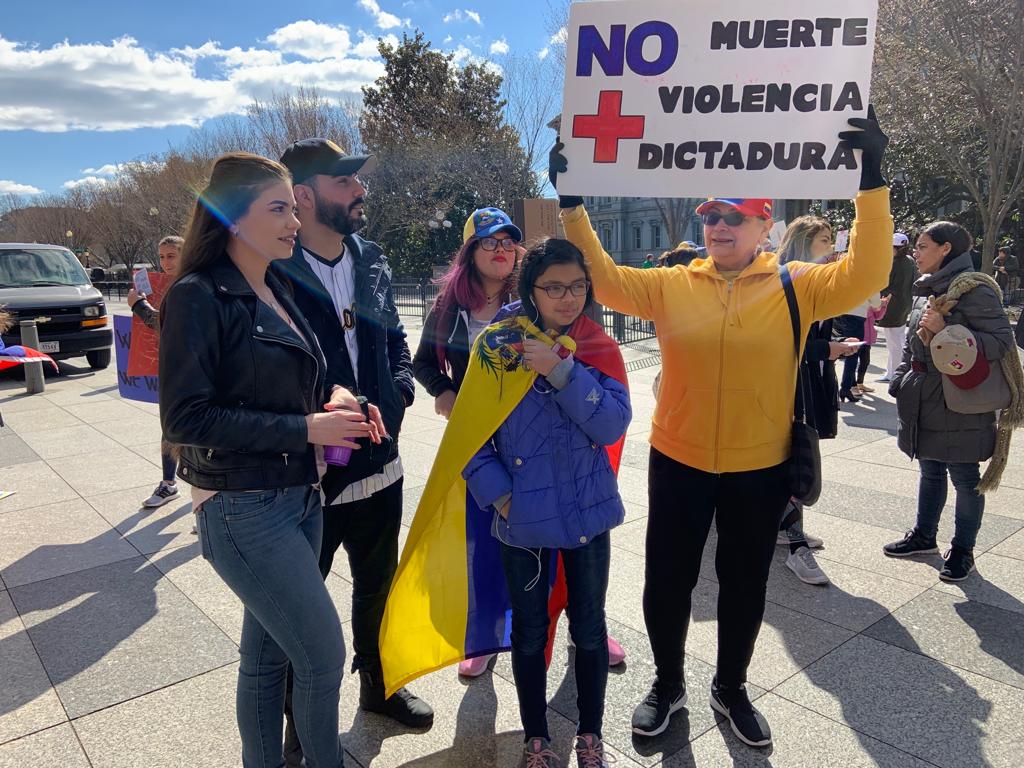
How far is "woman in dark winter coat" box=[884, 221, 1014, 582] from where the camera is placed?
11.9ft

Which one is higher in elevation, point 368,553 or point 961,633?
point 368,553

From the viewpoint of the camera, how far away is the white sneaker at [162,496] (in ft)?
17.1

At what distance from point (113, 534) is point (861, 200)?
15.8 ft

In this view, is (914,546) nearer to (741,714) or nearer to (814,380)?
(814,380)

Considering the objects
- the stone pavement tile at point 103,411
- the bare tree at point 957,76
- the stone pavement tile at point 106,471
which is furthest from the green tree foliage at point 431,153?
the stone pavement tile at point 106,471

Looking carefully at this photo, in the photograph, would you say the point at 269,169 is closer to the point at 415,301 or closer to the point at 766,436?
the point at 766,436

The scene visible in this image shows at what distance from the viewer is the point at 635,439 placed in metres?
6.75

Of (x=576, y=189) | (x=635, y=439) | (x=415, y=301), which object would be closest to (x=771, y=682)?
(x=576, y=189)

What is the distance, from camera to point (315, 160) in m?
2.45

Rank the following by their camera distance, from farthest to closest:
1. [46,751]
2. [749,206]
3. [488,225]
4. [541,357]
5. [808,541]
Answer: [808,541]
[488,225]
[46,751]
[749,206]
[541,357]

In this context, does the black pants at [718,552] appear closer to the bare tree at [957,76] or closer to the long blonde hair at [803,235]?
the long blonde hair at [803,235]

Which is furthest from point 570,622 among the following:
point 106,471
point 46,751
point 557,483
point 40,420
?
point 40,420

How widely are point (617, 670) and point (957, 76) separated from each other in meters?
17.0

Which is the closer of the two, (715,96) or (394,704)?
(715,96)
